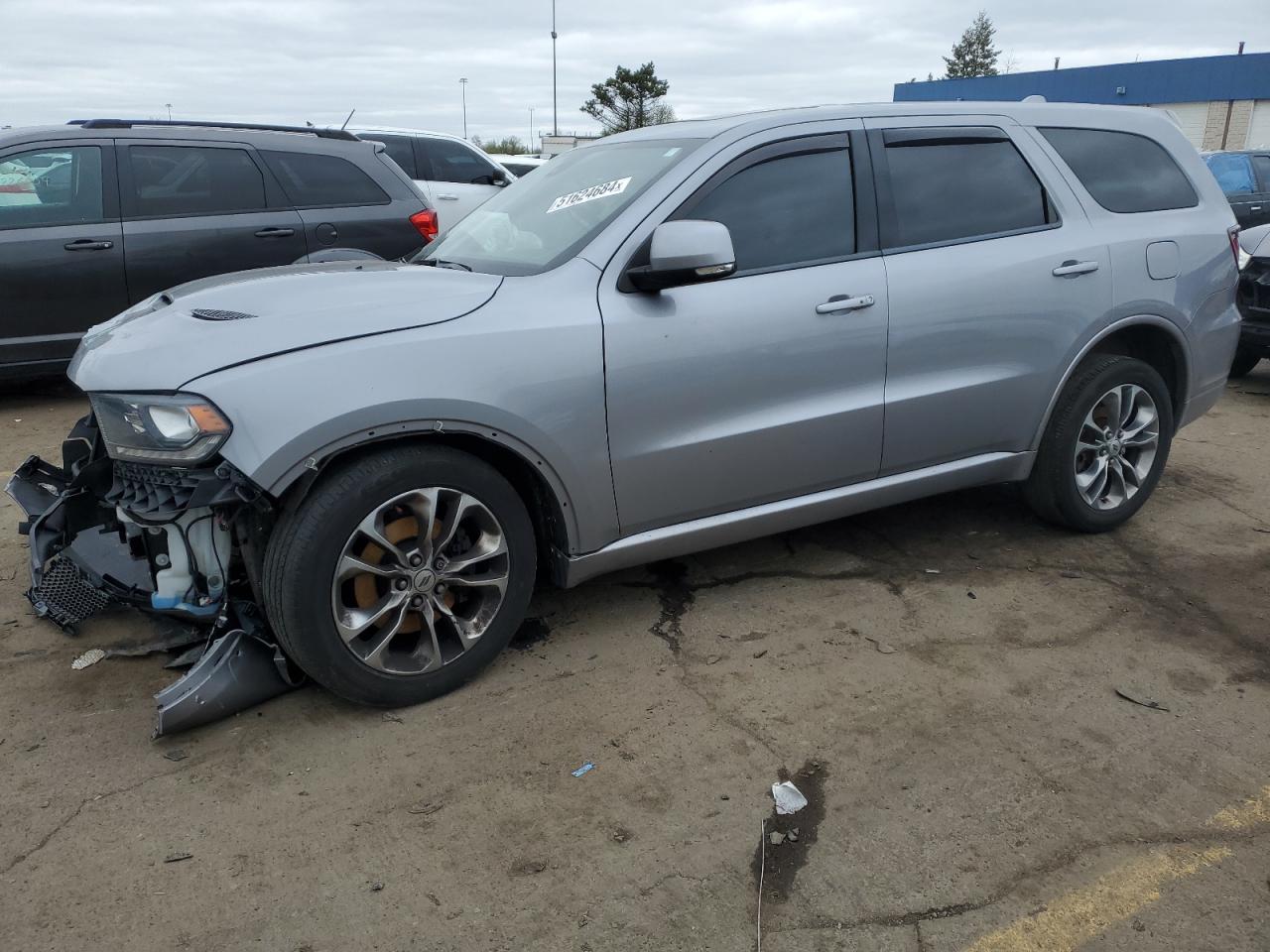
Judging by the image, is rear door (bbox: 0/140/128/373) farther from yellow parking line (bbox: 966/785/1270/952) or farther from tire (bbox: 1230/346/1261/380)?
tire (bbox: 1230/346/1261/380)

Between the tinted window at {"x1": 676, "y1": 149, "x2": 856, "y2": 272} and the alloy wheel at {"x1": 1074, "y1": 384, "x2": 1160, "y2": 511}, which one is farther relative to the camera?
the alloy wheel at {"x1": 1074, "y1": 384, "x2": 1160, "y2": 511}

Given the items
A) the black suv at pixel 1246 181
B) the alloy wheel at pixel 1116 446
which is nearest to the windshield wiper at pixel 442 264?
the alloy wheel at pixel 1116 446

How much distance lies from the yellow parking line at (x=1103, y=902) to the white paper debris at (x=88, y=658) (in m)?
2.92

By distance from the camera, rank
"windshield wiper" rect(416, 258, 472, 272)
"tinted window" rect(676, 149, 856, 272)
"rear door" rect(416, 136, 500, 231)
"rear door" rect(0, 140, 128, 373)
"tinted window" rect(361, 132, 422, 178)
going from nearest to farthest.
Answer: "tinted window" rect(676, 149, 856, 272) → "windshield wiper" rect(416, 258, 472, 272) → "rear door" rect(0, 140, 128, 373) → "rear door" rect(416, 136, 500, 231) → "tinted window" rect(361, 132, 422, 178)

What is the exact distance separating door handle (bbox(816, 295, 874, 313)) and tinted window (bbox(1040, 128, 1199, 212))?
53.6 inches

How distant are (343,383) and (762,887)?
1.75m

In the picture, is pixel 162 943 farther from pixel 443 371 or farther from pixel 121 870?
pixel 443 371

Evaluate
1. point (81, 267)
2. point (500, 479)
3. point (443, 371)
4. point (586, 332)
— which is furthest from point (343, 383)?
point (81, 267)

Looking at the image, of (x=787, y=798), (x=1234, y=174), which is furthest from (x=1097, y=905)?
(x=1234, y=174)

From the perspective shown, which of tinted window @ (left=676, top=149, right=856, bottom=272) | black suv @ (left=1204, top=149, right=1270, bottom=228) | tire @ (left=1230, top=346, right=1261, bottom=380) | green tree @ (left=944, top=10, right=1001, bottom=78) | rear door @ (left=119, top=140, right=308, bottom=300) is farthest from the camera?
green tree @ (left=944, top=10, right=1001, bottom=78)

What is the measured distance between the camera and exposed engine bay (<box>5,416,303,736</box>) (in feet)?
9.66

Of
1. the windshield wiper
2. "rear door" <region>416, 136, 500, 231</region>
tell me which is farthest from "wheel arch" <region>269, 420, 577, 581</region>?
"rear door" <region>416, 136, 500, 231</region>

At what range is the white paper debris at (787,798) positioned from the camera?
2724 millimetres

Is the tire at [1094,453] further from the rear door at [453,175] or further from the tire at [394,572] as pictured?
the rear door at [453,175]
